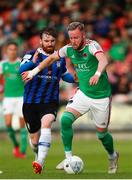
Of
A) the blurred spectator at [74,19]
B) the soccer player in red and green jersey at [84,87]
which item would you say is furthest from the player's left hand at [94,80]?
the blurred spectator at [74,19]

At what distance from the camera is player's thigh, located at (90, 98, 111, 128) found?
14273 millimetres

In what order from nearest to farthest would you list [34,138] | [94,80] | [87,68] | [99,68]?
[94,80] → [99,68] → [87,68] → [34,138]

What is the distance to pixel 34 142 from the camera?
15461mm

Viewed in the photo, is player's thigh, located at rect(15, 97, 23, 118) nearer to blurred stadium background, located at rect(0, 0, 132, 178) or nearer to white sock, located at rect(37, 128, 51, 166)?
white sock, located at rect(37, 128, 51, 166)

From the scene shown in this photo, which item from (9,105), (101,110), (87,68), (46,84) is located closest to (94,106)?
(101,110)

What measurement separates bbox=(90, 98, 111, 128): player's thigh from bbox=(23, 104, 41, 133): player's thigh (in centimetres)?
121

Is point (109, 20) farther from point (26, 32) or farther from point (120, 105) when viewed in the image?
point (120, 105)

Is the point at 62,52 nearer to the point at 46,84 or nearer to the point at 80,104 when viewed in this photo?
the point at 80,104

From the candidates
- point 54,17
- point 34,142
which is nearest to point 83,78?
point 34,142

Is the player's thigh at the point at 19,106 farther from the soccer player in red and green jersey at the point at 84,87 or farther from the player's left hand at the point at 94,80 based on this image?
the player's left hand at the point at 94,80

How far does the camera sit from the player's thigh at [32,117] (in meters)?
15.1

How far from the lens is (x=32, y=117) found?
50.0 ft

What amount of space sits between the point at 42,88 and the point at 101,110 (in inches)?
50.2

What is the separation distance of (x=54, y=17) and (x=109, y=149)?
54.2 ft
